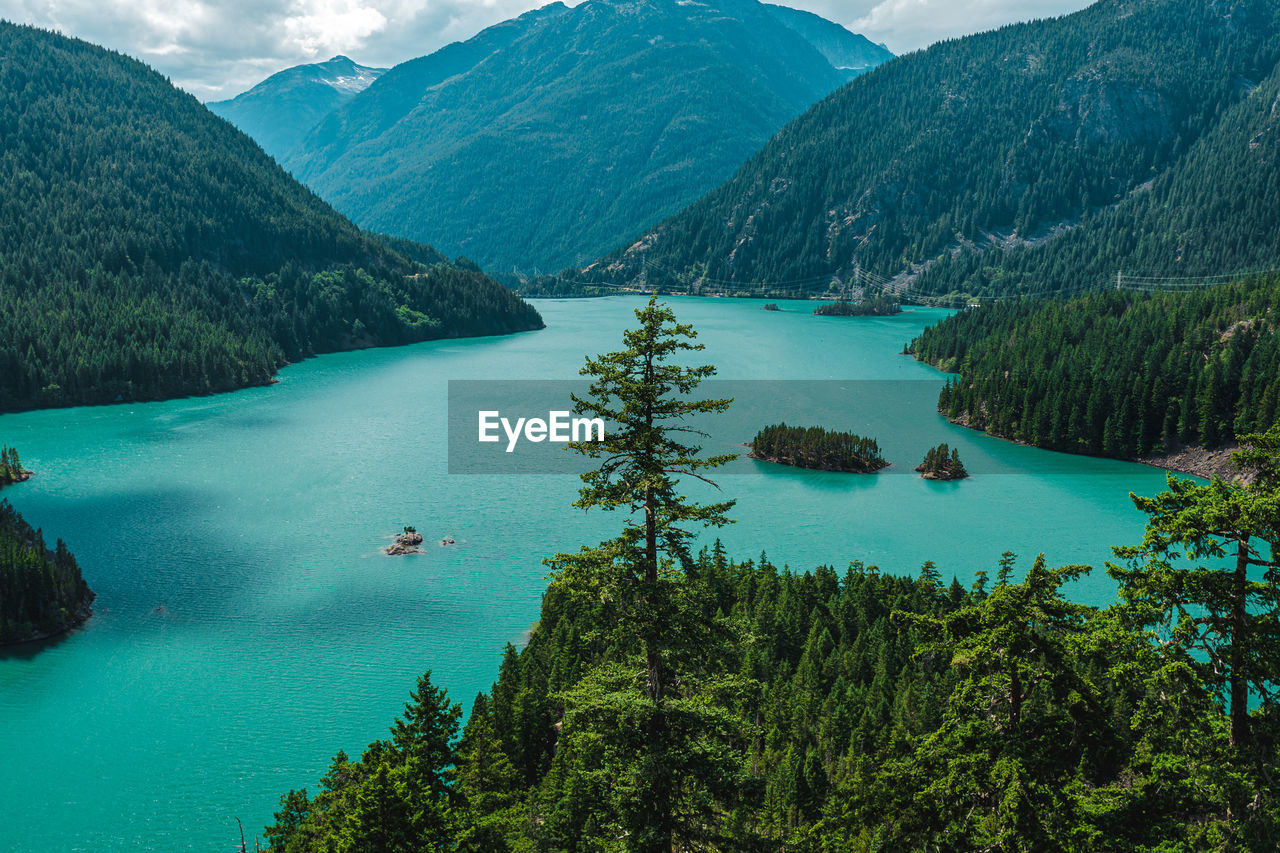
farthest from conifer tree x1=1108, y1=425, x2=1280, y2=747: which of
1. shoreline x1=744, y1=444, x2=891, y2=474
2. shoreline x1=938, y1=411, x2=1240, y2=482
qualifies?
shoreline x1=938, y1=411, x2=1240, y2=482

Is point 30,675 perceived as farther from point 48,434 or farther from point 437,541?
point 48,434

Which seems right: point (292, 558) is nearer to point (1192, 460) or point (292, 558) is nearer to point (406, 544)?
point (406, 544)

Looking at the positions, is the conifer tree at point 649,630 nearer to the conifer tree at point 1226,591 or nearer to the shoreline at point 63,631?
the conifer tree at point 1226,591

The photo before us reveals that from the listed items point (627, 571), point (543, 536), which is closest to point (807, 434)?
point (543, 536)

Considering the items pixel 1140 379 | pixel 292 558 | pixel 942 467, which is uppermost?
pixel 1140 379

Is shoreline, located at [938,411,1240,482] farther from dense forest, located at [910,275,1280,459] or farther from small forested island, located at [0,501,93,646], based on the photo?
small forested island, located at [0,501,93,646]

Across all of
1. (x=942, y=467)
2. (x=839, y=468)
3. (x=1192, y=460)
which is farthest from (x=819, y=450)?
(x=1192, y=460)

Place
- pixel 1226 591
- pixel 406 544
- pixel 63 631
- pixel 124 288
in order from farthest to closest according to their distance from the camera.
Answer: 1. pixel 124 288
2. pixel 406 544
3. pixel 63 631
4. pixel 1226 591
